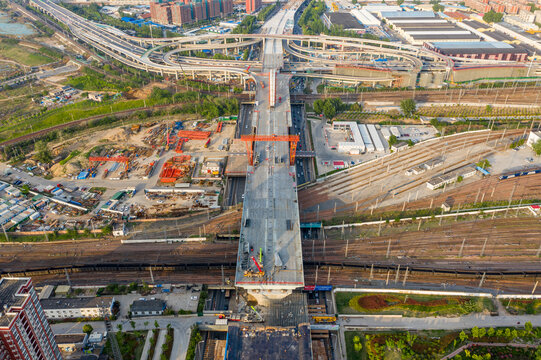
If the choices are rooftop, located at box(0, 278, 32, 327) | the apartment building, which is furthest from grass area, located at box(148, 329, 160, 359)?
rooftop, located at box(0, 278, 32, 327)

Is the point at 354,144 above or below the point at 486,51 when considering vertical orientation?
below

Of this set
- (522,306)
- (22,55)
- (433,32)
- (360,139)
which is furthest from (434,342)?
(22,55)

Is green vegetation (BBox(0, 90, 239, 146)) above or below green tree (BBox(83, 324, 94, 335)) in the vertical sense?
above

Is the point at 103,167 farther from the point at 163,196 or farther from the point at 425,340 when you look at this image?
the point at 425,340

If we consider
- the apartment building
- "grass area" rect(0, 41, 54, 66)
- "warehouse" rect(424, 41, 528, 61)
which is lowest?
"grass area" rect(0, 41, 54, 66)

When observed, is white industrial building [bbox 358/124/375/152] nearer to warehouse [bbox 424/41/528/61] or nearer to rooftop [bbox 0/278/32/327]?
warehouse [bbox 424/41/528/61]

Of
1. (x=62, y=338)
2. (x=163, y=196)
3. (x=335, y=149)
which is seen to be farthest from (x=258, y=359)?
(x=335, y=149)

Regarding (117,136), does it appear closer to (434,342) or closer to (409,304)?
(409,304)
